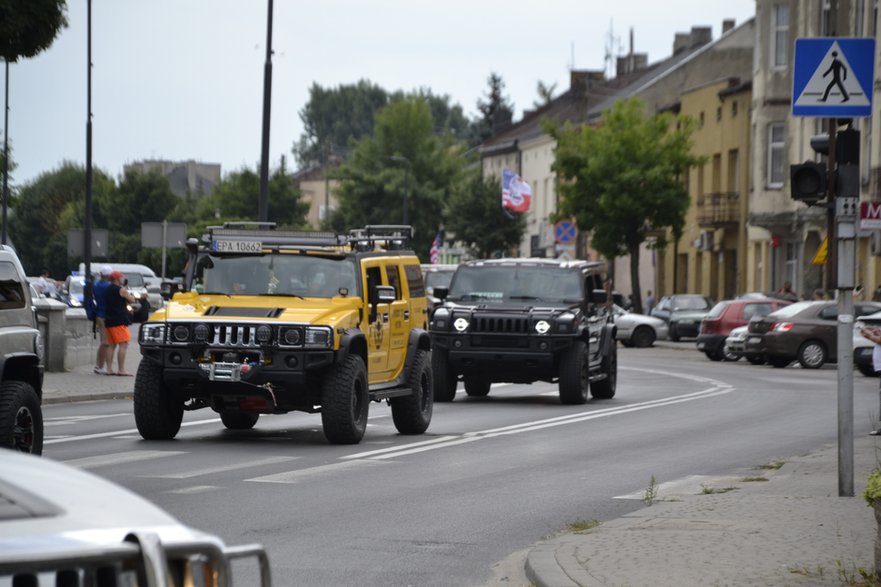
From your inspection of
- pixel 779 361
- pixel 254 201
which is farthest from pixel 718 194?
pixel 254 201

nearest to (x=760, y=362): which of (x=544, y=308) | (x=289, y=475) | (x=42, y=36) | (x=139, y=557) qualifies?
(x=544, y=308)

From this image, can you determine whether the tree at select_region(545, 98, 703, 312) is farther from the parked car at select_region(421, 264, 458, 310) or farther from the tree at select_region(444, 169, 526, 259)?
the tree at select_region(444, 169, 526, 259)

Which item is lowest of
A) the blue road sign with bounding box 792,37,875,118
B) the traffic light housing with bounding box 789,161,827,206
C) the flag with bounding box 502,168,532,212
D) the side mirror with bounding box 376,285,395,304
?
the side mirror with bounding box 376,285,395,304

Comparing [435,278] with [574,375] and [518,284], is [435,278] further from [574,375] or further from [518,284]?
[574,375]

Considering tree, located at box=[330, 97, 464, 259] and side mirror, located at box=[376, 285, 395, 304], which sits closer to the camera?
side mirror, located at box=[376, 285, 395, 304]

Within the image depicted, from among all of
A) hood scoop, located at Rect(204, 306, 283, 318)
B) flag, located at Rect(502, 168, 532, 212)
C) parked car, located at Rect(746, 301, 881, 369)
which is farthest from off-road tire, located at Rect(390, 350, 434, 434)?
flag, located at Rect(502, 168, 532, 212)

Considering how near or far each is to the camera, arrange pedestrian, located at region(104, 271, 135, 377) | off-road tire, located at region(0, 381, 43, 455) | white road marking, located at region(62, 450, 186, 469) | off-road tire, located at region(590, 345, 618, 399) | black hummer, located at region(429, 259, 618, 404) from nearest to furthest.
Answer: off-road tire, located at region(0, 381, 43, 455), white road marking, located at region(62, 450, 186, 469), black hummer, located at region(429, 259, 618, 404), off-road tire, located at region(590, 345, 618, 399), pedestrian, located at region(104, 271, 135, 377)

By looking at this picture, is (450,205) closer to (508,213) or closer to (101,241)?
(508,213)

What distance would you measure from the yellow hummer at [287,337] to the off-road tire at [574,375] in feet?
17.0

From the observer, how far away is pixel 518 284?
25.2 meters

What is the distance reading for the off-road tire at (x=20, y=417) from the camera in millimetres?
12688

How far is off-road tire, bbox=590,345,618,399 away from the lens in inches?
1024

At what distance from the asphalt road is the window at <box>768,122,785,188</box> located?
33.3m

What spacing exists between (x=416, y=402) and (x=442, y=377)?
6.24m
